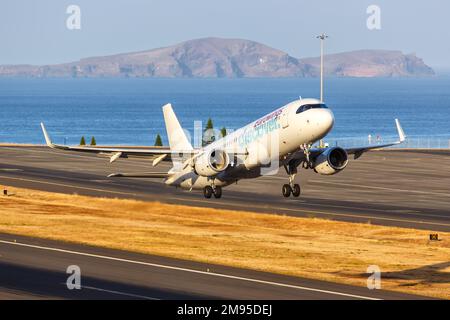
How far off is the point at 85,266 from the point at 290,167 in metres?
24.2

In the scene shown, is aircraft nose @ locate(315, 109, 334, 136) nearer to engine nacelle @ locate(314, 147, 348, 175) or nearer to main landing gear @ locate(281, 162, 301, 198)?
engine nacelle @ locate(314, 147, 348, 175)

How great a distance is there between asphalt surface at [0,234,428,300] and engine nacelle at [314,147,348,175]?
18693 mm

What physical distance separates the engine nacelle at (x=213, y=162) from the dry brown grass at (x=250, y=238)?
2813mm

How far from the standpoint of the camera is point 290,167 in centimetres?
6222

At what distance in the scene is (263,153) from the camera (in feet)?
193

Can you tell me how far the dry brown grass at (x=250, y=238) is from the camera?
139 ft

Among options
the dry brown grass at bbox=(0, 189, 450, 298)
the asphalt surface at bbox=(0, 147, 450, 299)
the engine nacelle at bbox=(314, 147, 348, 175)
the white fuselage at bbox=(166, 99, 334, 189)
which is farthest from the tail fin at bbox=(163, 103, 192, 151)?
the engine nacelle at bbox=(314, 147, 348, 175)

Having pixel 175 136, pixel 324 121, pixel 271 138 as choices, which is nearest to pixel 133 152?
pixel 175 136

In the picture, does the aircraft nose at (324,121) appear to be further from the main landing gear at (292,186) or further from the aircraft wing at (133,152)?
the aircraft wing at (133,152)

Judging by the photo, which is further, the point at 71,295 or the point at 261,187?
the point at 261,187

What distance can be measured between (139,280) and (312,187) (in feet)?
164

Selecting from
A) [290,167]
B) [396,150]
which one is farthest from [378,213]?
[396,150]

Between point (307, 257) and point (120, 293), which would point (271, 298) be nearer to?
point (120, 293)

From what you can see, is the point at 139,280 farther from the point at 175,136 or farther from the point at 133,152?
the point at 175,136
